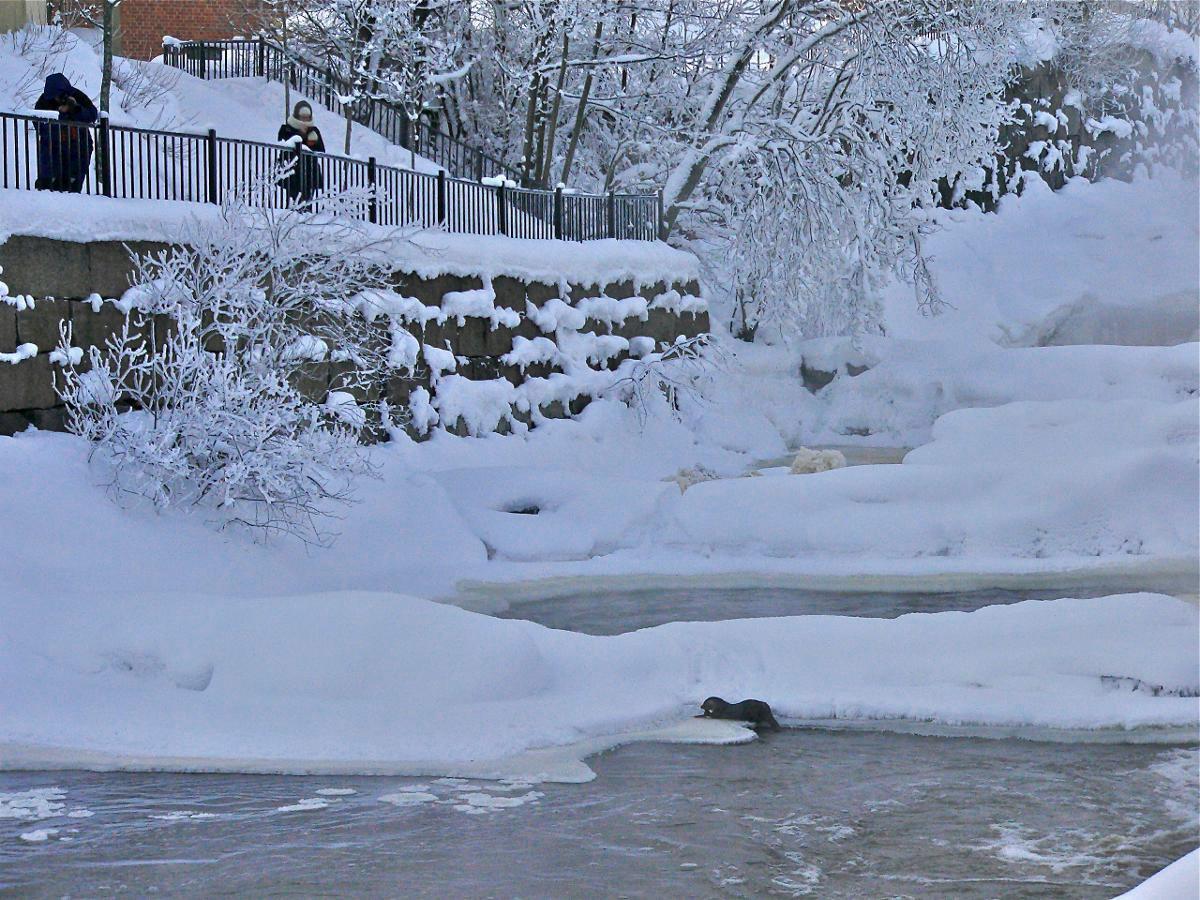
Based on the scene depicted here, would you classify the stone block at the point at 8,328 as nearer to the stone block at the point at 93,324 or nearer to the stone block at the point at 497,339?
the stone block at the point at 93,324

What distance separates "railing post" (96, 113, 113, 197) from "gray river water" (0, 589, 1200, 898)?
652cm

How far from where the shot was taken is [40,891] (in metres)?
6.18

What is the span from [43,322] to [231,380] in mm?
1431

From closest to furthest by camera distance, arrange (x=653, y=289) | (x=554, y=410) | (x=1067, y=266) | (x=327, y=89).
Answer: (x=554, y=410)
(x=653, y=289)
(x=327, y=89)
(x=1067, y=266)

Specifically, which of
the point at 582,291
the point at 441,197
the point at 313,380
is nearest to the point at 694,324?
the point at 582,291

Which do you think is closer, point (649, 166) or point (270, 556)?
point (270, 556)

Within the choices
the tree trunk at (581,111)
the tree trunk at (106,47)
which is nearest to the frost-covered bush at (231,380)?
the tree trunk at (106,47)

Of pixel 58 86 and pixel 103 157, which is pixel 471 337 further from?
pixel 103 157

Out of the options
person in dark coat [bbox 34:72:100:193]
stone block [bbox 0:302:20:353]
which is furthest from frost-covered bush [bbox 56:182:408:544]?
person in dark coat [bbox 34:72:100:193]

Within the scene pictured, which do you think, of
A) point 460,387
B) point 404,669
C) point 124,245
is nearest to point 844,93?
point 460,387

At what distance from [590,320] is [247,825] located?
1402cm

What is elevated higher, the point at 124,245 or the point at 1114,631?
the point at 124,245

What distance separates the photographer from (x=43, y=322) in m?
12.2

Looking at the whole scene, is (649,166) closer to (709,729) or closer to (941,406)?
(941,406)
